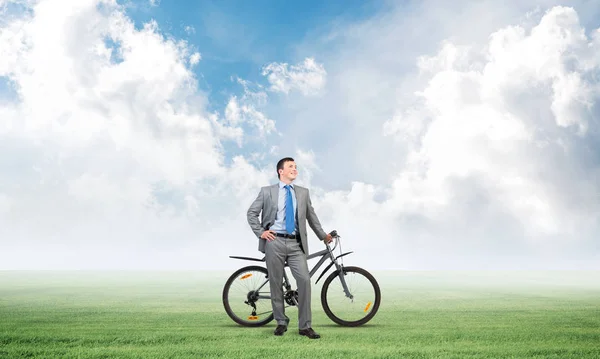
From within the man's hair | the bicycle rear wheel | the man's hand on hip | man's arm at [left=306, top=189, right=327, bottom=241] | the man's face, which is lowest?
the bicycle rear wheel

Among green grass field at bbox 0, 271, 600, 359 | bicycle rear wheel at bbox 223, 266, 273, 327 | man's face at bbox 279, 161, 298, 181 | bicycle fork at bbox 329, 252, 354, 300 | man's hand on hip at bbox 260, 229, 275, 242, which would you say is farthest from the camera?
bicycle rear wheel at bbox 223, 266, 273, 327

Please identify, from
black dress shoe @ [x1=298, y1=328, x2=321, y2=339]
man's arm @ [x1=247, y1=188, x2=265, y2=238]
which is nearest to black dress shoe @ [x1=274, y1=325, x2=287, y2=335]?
black dress shoe @ [x1=298, y1=328, x2=321, y2=339]

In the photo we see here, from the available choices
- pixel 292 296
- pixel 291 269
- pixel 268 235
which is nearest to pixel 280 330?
pixel 292 296

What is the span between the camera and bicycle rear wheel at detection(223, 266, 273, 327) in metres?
7.54

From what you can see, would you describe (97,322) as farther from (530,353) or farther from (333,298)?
(530,353)

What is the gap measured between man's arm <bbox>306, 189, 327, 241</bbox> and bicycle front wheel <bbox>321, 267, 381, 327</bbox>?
26.1 inches

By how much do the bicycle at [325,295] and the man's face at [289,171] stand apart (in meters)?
1.06

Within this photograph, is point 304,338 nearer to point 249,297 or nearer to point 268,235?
point 268,235

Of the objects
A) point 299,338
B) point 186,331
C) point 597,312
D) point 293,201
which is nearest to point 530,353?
point 299,338

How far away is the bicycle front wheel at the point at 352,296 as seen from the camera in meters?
7.37

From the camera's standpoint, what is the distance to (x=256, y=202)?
22.5ft

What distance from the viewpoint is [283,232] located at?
22.1 ft

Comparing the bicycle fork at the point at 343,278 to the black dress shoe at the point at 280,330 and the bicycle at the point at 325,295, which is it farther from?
the black dress shoe at the point at 280,330

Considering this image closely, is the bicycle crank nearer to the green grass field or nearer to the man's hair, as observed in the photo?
the green grass field
